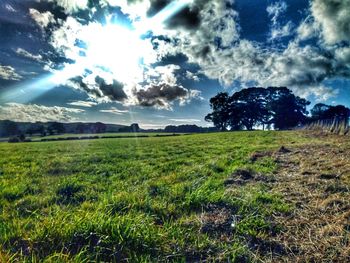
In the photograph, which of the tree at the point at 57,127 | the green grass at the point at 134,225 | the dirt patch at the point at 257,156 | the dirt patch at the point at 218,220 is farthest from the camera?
the tree at the point at 57,127

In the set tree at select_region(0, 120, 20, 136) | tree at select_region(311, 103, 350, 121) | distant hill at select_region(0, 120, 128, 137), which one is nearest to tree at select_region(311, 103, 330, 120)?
tree at select_region(311, 103, 350, 121)

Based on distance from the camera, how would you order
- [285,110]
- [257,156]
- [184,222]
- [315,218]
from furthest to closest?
[285,110], [257,156], [315,218], [184,222]

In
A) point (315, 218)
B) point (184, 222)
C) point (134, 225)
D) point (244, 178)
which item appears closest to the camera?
point (134, 225)

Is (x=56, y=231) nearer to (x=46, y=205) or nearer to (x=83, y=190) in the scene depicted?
(x=46, y=205)

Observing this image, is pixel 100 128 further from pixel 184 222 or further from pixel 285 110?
pixel 184 222

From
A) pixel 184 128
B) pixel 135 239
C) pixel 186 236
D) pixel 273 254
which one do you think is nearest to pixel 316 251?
pixel 273 254

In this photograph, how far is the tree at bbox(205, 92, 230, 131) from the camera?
99.3m

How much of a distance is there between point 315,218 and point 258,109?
97657 millimetres

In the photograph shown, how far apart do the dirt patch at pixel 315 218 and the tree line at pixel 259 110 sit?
305 ft

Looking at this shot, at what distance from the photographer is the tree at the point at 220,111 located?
326ft

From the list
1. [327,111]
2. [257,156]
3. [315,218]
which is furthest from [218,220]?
[327,111]

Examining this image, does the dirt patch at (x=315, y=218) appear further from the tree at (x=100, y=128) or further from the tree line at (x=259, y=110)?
the tree at (x=100, y=128)

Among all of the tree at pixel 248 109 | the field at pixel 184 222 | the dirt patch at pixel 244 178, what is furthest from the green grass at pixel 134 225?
the tree at pixel 248 109

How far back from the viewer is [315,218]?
406 cm
